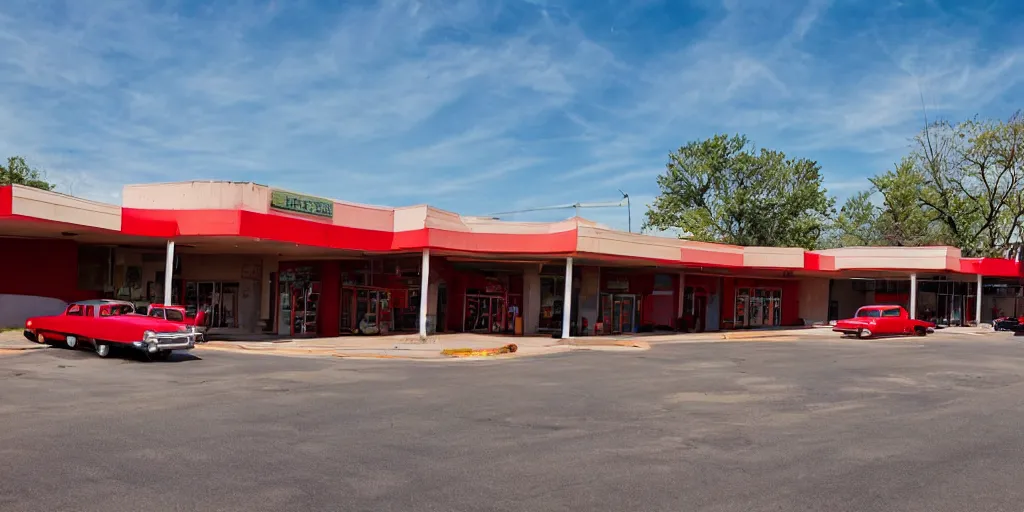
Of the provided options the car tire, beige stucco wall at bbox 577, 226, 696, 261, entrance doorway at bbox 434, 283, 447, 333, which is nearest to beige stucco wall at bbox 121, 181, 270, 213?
the car tire

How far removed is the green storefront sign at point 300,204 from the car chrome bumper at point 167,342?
8807 mm

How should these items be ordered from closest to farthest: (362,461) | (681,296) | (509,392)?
1. (362,461)
2. (509,392)
3. (681,296)

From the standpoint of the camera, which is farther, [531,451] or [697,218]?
[697,218]

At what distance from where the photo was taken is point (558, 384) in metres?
16.4

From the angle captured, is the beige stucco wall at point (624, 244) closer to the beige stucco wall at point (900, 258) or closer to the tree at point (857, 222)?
the beige stucco wall at point (900, 258)

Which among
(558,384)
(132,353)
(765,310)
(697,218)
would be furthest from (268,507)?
(697,218)

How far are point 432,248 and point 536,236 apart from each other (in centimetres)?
431

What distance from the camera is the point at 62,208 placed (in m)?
23.4

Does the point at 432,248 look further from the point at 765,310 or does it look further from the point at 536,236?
the point at 765,310

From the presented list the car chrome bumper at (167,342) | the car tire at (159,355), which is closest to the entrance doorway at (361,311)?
the car tire at (159,355)

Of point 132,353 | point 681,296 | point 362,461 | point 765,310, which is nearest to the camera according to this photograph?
point 362,461

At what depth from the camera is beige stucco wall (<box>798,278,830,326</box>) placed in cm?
4941

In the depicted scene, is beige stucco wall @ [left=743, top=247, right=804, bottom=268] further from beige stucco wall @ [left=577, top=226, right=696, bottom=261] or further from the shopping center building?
beige stucco wall @ [left=577, top=226, right=696, bottom=261]

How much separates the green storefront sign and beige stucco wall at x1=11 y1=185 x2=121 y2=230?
17.2ft
